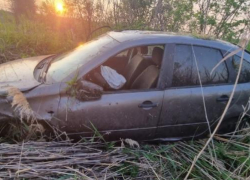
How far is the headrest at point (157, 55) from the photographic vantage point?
2.61 meters

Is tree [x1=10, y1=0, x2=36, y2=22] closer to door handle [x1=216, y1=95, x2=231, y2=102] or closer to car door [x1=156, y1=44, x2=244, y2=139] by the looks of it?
car door [x1=156, y1=44, x2=244, y2=139]

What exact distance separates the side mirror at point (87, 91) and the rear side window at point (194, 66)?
86cm

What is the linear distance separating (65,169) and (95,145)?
0.48 metres

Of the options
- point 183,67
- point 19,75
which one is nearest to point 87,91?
point 19,75

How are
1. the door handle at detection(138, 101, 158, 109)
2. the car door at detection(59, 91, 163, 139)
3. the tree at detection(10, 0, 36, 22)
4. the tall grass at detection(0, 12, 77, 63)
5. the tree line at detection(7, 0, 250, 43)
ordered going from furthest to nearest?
the tree at detection(10, 0, 36, 22) < the tree line at detection(7, 0, 250, 43) < the tall grass at detection(0, 12, 77, 63) < the door handle at detection(138, 101, 158, 109) < the car door at detection(59, 91, 163, 139)

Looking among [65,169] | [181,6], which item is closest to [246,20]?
[181,6]

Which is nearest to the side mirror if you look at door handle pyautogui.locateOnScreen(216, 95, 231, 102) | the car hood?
the car hood

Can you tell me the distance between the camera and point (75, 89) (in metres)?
2.23

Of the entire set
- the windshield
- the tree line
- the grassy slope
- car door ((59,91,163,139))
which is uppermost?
the tree line

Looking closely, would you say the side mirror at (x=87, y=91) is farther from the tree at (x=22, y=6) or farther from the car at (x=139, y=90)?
the tree at (x=22, y=6)

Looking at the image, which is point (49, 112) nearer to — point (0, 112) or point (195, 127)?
point (0, 112)

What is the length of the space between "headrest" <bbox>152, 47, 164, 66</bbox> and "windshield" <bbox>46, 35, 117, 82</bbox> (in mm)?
498

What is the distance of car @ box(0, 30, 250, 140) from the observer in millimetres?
2248

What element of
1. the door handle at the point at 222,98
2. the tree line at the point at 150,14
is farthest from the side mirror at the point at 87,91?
the tree line at the point at 150,14
